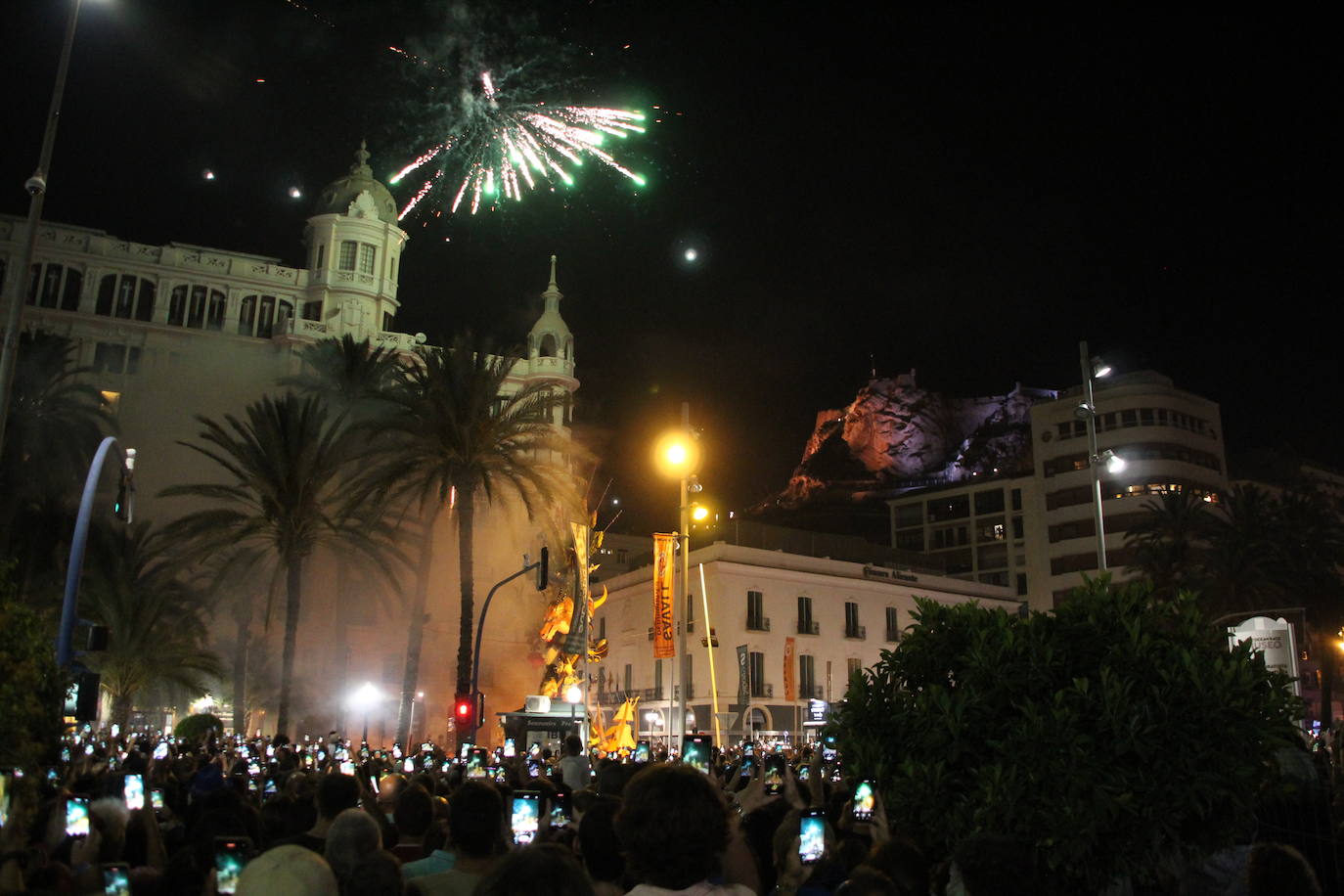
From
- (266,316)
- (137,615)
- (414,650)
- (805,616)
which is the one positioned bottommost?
(414,650)

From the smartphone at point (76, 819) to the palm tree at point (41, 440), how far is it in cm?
3401

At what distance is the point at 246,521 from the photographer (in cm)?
3688

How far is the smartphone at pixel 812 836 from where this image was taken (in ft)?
20.9

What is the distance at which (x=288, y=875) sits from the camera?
12.7ft

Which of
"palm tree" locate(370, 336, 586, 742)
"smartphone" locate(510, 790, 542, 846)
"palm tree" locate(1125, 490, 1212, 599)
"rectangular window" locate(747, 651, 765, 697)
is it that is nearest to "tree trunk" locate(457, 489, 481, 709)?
"palm tree" locate(370, 336, 586, 742)

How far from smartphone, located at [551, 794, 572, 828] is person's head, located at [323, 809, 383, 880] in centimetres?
252

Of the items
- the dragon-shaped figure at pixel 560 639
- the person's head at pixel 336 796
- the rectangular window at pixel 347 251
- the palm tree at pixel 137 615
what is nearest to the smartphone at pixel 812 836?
the person's head at pixel 336 796

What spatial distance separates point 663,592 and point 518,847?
33078 millimetres

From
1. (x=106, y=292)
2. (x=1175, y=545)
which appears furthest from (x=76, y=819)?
(x=106, y=292)

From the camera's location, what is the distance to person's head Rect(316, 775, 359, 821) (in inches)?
257

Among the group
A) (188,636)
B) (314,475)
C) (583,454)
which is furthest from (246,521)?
(583,454)

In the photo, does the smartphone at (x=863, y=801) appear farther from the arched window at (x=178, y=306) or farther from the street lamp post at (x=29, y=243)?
the arched window at (x=178, y=306)

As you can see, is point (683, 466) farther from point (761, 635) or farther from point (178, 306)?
point (178, 306)

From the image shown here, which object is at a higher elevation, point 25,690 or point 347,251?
point 347,251
